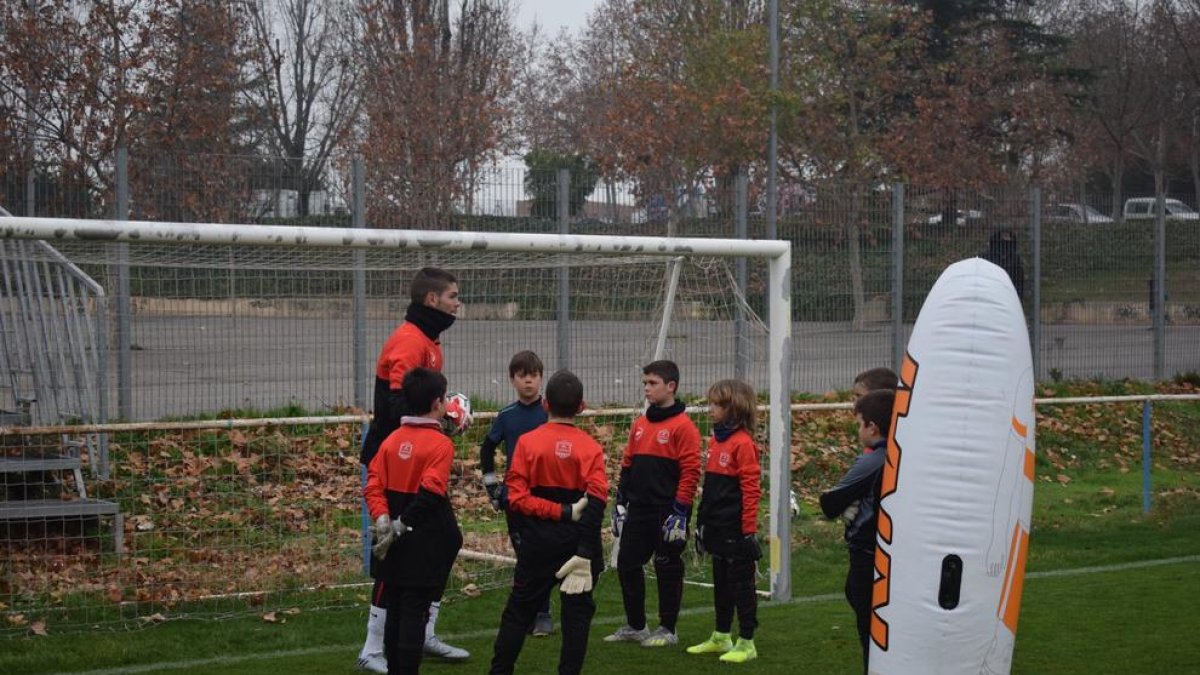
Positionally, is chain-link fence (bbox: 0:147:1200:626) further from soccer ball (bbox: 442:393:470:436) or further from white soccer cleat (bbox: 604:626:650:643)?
white soccer cleat (bbox: 604:626:650:643)

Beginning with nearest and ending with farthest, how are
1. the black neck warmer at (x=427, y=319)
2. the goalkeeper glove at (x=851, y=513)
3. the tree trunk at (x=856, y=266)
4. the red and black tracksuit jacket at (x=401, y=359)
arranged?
the goalkeeper glove at (x=851, y=513) → the red and black tracksuit jacket at (x=401, y=359) → the black neck warmer at (x=427, y=319) → the tree trunk at (x=856, y=266)

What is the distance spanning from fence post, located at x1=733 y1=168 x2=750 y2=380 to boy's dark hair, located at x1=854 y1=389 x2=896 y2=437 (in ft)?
10.3

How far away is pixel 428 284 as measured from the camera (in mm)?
7145

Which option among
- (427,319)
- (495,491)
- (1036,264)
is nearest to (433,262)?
(495,491)

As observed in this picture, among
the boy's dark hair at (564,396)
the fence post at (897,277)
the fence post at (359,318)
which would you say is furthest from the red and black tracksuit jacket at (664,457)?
the fence post at (897,277)

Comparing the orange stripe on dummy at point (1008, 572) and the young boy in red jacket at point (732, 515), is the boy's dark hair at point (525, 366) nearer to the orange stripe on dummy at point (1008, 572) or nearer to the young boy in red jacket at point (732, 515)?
the young boy in red jacket at point (732, 515)

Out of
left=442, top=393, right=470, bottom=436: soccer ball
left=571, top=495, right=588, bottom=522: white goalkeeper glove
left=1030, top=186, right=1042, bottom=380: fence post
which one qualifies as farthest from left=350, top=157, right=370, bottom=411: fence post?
left=1030, top=186, right=1042, bottom=380: fence post

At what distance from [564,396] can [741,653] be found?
1.99m

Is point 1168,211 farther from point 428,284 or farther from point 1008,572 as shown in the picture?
point 1008,572

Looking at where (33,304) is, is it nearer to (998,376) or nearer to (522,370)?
(522,370)

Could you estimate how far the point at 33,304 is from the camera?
10.9 m

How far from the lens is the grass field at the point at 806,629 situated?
7488mm

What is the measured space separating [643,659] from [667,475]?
1.00 m

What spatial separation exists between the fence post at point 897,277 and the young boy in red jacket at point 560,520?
9.32 metres
